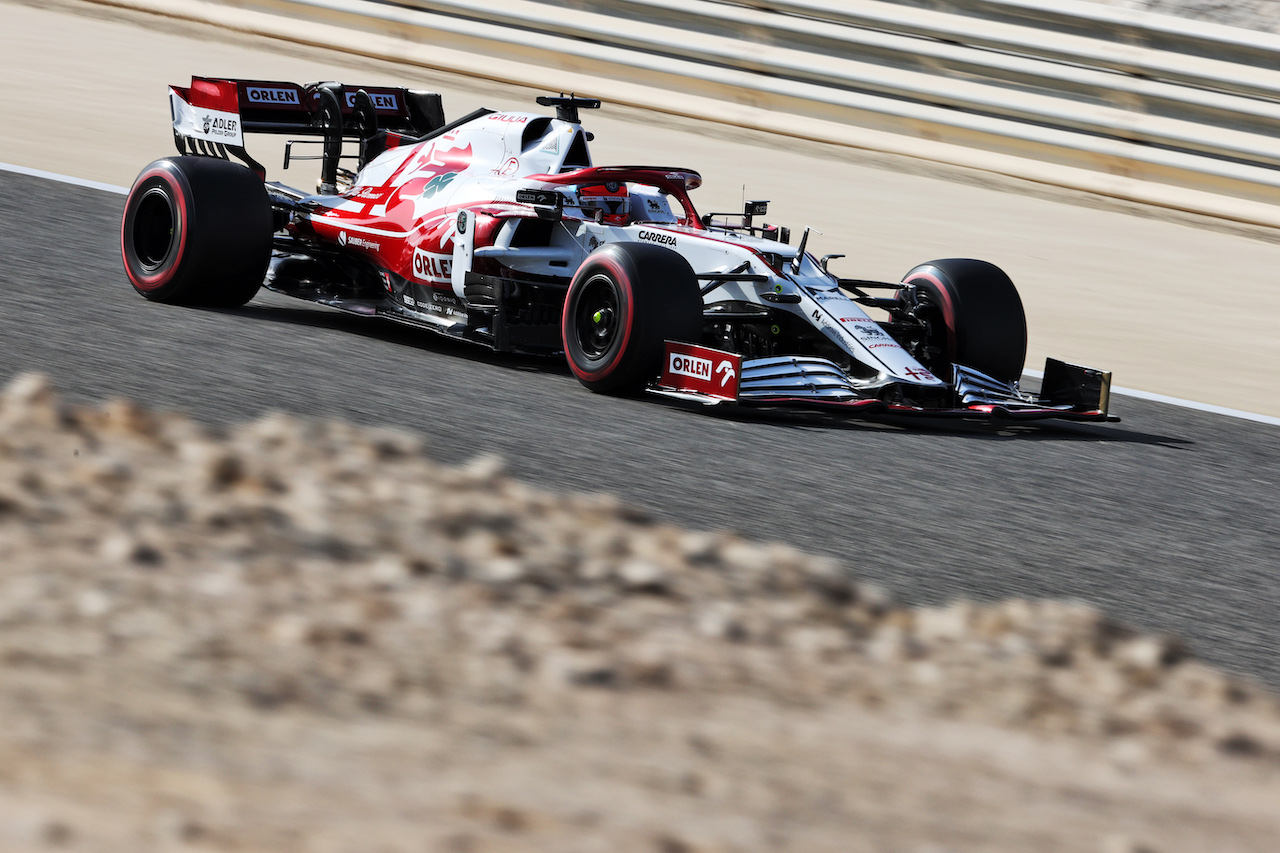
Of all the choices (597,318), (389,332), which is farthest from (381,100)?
(597,318)

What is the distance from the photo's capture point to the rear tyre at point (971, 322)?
25.3 feet

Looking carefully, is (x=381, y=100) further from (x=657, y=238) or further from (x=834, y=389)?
(x=834, y=389)

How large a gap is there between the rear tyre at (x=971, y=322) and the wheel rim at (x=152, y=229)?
12.3ft

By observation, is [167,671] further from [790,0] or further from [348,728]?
[790,0]

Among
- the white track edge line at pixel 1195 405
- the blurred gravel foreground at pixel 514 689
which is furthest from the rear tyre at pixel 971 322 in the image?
the blurred gravel foreground at pixel 514 689

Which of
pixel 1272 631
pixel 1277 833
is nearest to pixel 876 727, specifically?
pixel 1277 833

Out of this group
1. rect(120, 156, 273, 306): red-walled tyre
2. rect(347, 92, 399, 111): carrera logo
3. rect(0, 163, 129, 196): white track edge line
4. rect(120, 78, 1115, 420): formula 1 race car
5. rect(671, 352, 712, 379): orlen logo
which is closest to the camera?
rect(671, 352, 712, 379): orlen logo

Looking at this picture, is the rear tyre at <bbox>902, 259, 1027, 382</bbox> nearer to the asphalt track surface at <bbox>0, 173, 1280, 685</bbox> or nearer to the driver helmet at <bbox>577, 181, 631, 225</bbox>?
the asphalt track surface at <bbox>0, 173, 1280, 685</bbox>

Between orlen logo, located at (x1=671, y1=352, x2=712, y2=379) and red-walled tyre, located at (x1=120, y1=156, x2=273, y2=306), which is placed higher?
red-walled tyre, located at (x1=120, y1=156, x2=273, y2=306)

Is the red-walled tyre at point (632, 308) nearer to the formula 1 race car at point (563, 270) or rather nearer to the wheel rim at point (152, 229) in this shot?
the formula 1 race car at point (563, 270)

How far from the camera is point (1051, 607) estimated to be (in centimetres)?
458

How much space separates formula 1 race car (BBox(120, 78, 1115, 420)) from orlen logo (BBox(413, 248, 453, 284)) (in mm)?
11

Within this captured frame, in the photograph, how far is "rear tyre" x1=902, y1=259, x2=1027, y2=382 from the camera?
7.73m

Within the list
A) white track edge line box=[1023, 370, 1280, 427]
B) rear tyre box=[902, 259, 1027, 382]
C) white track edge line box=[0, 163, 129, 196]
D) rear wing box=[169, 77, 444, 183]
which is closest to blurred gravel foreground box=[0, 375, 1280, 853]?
rear tyre box=[902, 259, 1027, 382]
